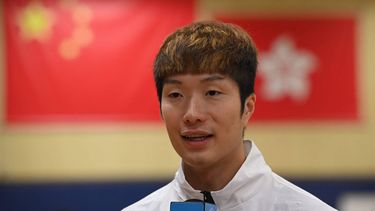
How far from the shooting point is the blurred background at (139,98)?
7367 millimetres

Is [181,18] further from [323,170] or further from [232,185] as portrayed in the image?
[232,185]

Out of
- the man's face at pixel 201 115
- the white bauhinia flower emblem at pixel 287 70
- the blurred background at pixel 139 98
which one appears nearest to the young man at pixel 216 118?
the man's face at pixel 201 115

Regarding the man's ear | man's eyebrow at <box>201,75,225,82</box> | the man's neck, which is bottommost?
the man's neck

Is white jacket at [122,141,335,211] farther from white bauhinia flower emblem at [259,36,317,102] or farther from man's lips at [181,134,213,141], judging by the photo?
white bauhinia flower emblem at [259,36,317,102]

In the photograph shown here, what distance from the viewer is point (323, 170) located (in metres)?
7.72

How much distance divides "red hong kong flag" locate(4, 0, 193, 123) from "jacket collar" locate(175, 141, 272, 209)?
5.07 m

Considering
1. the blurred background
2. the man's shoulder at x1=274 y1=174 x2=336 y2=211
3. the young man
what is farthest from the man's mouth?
the blurred background

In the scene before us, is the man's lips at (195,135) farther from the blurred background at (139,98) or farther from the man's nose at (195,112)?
the blurred background at (139,98)

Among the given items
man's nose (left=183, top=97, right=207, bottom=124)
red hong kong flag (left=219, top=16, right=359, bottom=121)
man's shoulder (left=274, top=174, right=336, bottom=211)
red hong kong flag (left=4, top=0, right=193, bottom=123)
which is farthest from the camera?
red hong kong flag (left=219, top=16, right=359, bottom=121)

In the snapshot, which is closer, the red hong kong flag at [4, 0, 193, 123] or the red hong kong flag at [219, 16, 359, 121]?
the red hong kong flag at [4, 0, 193, 123]

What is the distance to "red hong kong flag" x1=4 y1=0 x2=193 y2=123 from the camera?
734cm

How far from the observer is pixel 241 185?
2.19 m

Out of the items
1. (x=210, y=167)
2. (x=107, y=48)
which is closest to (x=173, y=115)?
(x=210, y=167)

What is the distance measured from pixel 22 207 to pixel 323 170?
3216 mm
